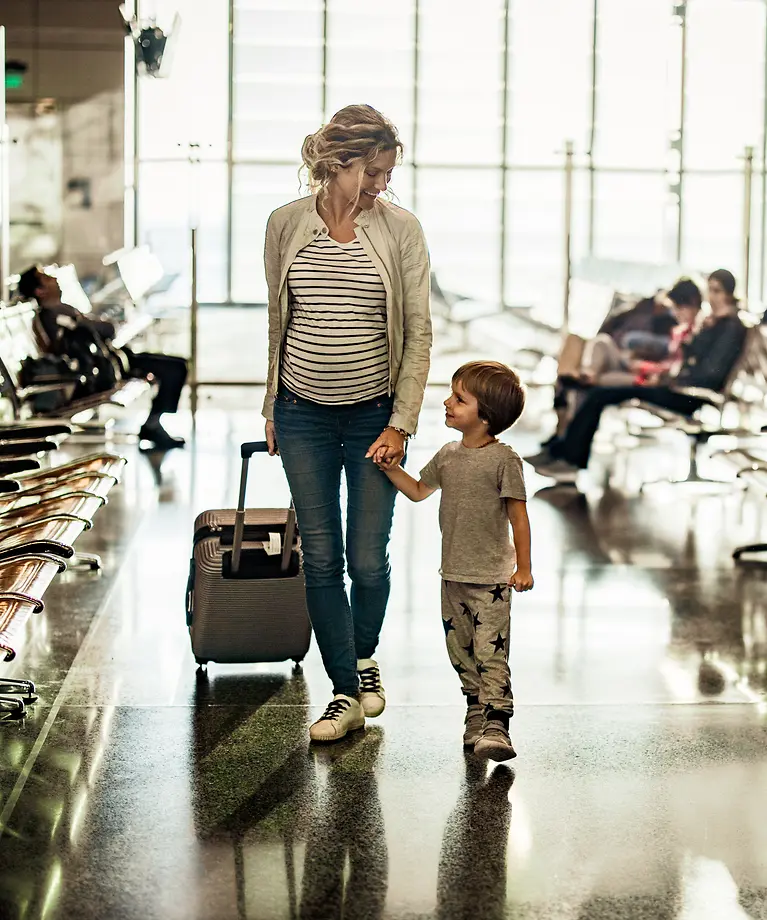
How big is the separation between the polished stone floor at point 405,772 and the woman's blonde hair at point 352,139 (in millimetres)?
1475

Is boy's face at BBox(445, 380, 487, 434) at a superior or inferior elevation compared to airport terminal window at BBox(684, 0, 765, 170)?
inferior

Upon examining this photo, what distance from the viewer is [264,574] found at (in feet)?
14.5

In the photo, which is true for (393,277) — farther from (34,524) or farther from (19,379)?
(19,379)

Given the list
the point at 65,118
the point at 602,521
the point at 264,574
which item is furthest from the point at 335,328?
the point at 65,118

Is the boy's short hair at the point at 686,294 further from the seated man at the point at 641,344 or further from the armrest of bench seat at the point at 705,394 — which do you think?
the armrest of bench seat at the point at 705,394

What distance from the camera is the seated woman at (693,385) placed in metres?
8.52

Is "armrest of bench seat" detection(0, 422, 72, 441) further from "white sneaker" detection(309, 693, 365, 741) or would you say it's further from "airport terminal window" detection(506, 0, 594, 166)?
"airport terminal window" detection(506, 0, 594, 166)

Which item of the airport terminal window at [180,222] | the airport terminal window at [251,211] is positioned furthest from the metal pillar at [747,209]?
the airport terminal window at [251,211]

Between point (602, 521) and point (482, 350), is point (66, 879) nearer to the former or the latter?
point (602, 521)

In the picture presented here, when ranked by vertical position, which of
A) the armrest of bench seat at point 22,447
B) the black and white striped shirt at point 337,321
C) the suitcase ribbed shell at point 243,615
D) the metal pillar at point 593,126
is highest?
the metal pillar at point 593,126

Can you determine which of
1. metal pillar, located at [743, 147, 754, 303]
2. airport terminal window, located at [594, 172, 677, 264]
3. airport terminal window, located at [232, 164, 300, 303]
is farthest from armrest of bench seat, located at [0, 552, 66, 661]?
airport terminal window, located at [594, 172, 677, 264]

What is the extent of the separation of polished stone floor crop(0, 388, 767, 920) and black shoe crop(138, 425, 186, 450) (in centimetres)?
354

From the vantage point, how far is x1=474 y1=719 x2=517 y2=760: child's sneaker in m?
3.76

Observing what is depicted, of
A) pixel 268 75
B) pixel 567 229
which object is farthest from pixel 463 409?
pixel 268 75
